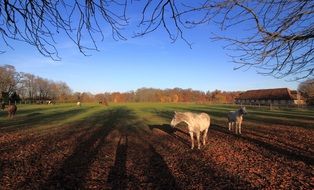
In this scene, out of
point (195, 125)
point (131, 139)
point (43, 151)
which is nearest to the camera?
point (43, 151)

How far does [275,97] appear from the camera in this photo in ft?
344

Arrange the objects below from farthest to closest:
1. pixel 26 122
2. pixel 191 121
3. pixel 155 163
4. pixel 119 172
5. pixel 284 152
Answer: pixel 26 122, pixel 191 121, pixel 284 152, pixel 155 163, pixel 119 172

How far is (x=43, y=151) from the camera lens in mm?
13445

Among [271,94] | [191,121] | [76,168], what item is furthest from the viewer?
[271,94]

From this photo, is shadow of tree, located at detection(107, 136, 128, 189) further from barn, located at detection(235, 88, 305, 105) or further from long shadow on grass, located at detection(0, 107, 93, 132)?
barn, located at detection(235, 88, 305, 105)

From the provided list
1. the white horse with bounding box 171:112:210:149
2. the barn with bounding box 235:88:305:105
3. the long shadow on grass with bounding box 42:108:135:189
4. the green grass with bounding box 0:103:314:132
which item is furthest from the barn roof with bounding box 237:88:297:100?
the long shadow on grass with bounding box 42:108:135:189

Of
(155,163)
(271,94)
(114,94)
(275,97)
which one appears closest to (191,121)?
(155,163)

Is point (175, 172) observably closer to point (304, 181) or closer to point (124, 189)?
point (124, 189)

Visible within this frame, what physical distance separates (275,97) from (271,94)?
155 inches

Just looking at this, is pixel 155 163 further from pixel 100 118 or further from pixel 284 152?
pixel 100 118

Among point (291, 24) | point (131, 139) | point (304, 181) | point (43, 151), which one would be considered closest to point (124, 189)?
point (304, 181)

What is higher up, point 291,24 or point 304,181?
point 291,24

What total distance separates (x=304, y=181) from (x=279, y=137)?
952cm

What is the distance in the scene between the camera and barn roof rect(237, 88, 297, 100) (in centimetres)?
10138
